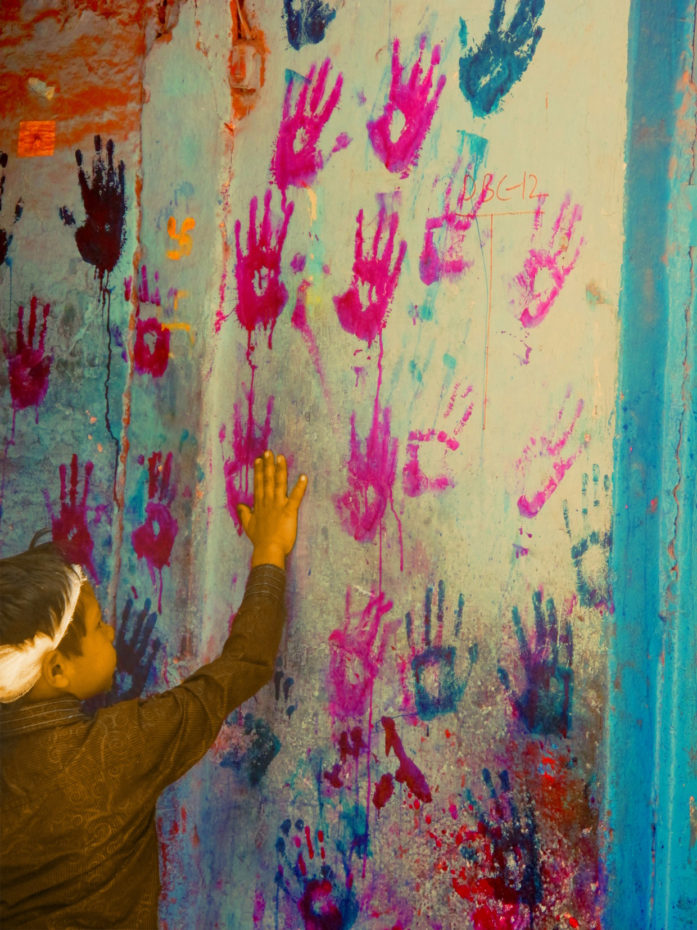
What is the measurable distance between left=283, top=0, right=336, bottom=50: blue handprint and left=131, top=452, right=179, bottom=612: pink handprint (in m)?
1.20

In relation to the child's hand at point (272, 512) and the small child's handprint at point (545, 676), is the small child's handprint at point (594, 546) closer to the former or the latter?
the small child's handprint at point (545, 676)

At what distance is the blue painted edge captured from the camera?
188 cm

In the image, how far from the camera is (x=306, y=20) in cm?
229

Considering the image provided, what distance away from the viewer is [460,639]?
208cm

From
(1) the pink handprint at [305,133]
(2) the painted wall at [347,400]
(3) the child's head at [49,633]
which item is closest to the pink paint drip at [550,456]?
(2) the painted wall at [347,400]

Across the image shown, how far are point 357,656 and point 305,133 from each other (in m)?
1.42

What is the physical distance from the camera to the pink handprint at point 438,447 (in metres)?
2.10

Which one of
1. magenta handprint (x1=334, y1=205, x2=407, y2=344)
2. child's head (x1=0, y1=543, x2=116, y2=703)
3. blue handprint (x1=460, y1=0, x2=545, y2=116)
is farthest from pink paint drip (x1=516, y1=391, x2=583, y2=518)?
child's head (x1=0, y1=543, x2=116, y2=703)

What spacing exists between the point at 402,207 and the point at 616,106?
557 millimetres

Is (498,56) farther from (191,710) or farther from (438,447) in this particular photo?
(191,710)

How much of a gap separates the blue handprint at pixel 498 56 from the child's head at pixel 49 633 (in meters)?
1.52

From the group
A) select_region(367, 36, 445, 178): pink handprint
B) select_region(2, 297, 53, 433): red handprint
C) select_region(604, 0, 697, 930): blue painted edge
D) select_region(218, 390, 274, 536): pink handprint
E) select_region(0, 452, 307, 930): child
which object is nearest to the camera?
select_region(0, 452, 307, 930): child

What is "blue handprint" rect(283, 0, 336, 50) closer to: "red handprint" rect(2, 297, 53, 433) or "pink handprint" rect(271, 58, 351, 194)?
"pink handprint" rect(271, 58, 351, 194)

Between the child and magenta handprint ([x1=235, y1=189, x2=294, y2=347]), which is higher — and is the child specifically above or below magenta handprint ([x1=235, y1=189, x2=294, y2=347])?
below
